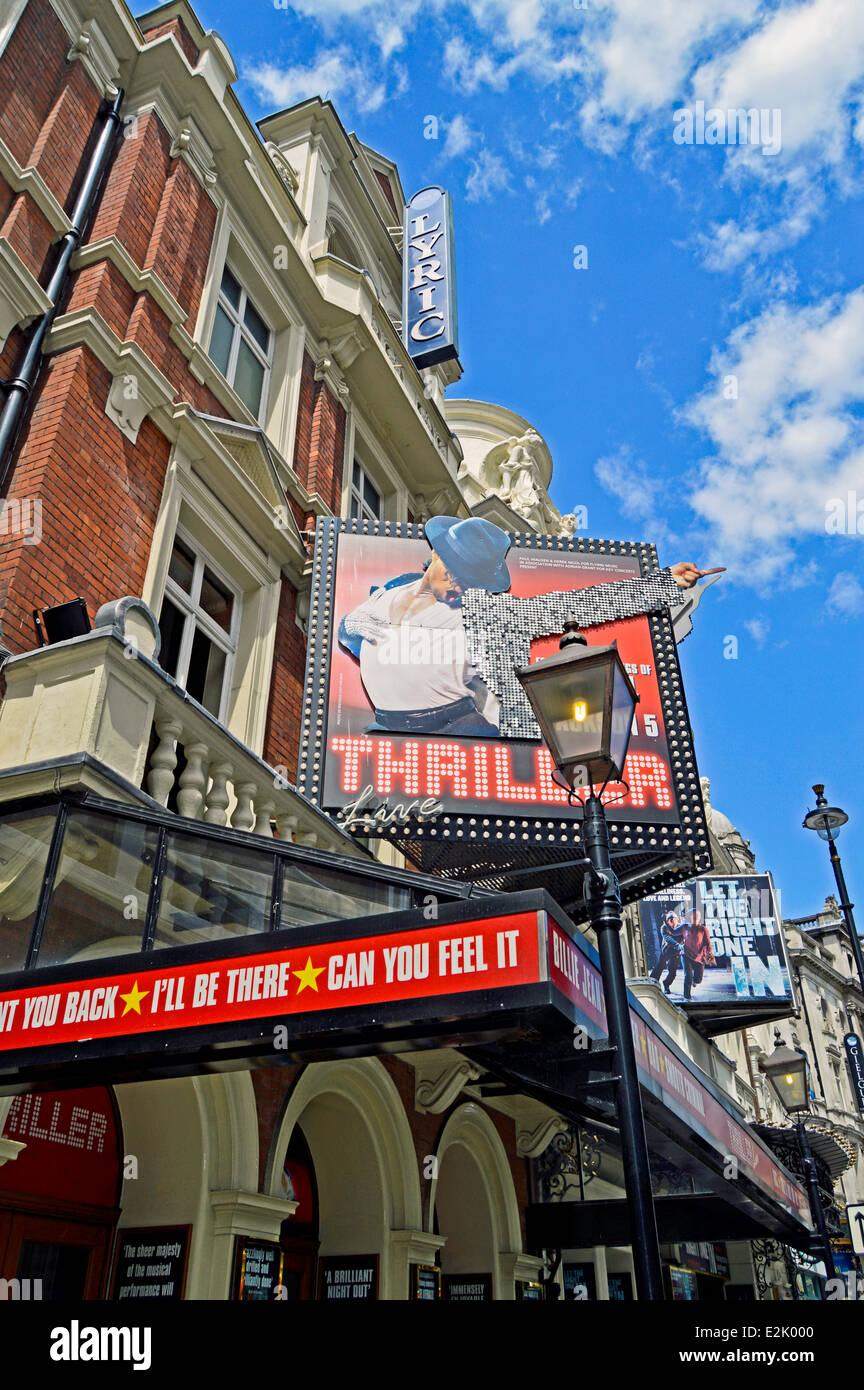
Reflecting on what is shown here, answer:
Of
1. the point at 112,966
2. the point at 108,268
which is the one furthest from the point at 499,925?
the point at 108,268

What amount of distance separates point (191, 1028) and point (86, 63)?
9.83 m

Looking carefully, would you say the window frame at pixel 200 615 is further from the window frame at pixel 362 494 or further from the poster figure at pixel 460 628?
the window frame at pixel 362 494

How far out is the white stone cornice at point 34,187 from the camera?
25.9ft

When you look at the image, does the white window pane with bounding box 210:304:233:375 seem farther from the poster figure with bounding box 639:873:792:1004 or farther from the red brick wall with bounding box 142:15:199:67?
the poster figure with bounding box 639:873:792:1004

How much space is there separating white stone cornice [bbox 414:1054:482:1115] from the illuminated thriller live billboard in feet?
6.49

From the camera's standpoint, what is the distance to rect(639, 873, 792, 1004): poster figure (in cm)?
2025

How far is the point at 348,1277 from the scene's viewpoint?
8195 millimetres

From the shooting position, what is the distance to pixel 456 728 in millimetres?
9445

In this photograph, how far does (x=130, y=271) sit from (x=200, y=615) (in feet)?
10.6

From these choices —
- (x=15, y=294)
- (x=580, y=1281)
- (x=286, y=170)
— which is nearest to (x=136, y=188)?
(x=15, y=294)

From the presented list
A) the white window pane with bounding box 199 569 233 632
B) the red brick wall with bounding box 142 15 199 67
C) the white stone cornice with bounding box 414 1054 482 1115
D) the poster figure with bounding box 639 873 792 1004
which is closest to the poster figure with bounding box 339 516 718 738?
the white window pane with bounding box 199 569 233 632

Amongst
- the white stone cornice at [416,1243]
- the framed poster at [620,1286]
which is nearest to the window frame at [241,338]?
the white stone cornice at [416,1243]

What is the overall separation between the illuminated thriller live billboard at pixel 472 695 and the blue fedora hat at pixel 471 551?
2 cm

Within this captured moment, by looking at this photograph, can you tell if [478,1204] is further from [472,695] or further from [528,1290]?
[472,695]
